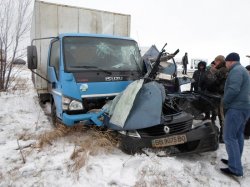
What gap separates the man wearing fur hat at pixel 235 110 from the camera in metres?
4.60

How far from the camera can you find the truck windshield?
5896mm

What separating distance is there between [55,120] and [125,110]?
243 cm

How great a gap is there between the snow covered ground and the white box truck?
65cm

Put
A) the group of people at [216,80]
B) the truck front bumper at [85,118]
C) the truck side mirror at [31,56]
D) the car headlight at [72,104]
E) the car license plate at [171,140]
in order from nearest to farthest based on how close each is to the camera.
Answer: the car license plate at [171,140] < the truck front bumper at [85,118] < the car headlight at [72,104] < the truck side mirror at [31,56] < the group of people at [216,80]

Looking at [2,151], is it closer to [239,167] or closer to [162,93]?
[162,93]

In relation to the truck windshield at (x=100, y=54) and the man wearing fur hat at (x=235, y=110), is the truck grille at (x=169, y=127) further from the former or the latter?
the truck windshield at (x=100, y=54)

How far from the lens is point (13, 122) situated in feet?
23.9

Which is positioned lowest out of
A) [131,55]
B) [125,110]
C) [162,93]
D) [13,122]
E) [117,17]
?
[13,122]

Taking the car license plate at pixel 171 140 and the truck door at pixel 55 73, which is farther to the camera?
the truck door at pixel 55 73

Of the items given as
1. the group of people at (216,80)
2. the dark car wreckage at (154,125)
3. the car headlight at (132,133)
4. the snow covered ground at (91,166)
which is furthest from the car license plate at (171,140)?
the group of people at (216,80)

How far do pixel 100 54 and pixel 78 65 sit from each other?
0.57 m

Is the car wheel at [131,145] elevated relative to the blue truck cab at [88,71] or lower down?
lower down

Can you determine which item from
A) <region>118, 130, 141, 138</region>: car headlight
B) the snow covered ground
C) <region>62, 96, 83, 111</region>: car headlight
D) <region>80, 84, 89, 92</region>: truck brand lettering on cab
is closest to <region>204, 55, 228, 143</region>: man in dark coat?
the snow covered ground

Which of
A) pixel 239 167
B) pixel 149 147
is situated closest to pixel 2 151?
pixel 149 147
